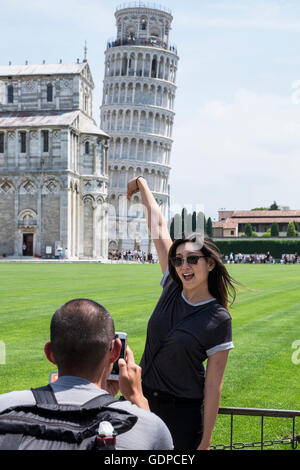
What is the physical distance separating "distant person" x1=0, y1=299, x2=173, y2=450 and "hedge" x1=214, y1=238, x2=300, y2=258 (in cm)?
8988

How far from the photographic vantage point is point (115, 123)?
10312 centimetres

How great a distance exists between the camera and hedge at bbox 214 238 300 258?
92.1 meters

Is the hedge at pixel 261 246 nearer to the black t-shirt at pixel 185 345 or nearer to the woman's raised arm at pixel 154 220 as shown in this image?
the woman's raised arm at pixel 154 220

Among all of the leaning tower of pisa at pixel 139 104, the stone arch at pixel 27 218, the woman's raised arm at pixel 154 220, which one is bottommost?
the woman's raised arm at pixel 154 220

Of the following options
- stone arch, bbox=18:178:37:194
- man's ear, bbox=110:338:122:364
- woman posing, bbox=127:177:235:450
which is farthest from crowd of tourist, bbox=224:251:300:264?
man's ear, bbox=110:338:122:364

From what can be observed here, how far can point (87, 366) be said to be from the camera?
285cm

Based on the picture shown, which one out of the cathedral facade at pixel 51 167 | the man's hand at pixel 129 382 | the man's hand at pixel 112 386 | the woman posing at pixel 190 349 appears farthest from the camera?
the cathedral facade at pixel 51 167

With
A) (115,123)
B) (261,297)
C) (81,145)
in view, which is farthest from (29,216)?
(261,297)

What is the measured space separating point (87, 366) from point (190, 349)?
56.9 inches

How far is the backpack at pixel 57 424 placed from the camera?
253 cm

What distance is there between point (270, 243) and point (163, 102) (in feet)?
94.4

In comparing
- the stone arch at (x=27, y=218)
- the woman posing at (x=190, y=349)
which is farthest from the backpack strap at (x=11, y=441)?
the stone arch at (x=27, y=218)

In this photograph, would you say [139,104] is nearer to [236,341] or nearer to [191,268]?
[236,341]

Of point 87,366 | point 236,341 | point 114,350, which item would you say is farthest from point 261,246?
point 87,366
